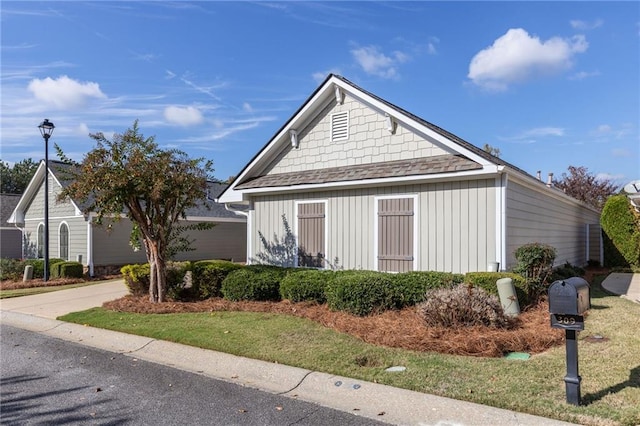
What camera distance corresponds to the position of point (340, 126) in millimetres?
11648

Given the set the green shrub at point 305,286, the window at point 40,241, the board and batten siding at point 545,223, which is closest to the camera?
the green shrub at point 305,286

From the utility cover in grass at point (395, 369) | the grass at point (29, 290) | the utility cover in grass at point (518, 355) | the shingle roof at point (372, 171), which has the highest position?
the shingle roof at point (372, 171)

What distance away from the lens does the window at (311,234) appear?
11.5 m

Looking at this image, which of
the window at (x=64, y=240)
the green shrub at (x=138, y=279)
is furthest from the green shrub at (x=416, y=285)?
the window at (x=64, y=240)

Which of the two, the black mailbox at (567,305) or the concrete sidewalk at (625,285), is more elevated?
the black mailbox at (567,305)

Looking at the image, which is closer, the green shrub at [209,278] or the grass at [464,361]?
the grass at [464,361]

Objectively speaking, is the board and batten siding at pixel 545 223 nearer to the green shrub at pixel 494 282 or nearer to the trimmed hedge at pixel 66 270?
the green shrub at pixel 494 282

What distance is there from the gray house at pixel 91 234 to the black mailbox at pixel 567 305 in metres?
12.9

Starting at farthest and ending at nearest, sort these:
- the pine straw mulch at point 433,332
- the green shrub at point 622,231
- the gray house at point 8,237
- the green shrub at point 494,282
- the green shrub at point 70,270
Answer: the gray house at point 8,237
the green shrub at point 622,231
the green shrub at point 70,270
the green shrub at point 494,282
the pine straw mulch at point 433,332

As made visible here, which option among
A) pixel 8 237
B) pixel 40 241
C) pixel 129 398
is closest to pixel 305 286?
pixel 129 398

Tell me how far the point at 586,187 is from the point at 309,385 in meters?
32.9

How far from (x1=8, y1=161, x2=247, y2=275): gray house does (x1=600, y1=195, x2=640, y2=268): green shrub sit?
16178mm

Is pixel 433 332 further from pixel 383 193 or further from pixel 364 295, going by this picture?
pixel 383 193

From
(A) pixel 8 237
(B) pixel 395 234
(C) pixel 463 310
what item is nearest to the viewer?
(C) pixel 463 310
